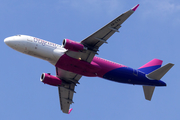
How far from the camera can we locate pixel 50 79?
52406 millimetres

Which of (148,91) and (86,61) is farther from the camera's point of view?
(148,91)

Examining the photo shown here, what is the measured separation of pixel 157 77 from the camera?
5212cm

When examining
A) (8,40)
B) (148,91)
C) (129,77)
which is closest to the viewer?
(8,40)

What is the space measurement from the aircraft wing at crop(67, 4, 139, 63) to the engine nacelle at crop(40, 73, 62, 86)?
8.15 meters

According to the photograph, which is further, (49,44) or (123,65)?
(123,65)

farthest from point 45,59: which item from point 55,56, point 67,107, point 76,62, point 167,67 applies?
point 167,67

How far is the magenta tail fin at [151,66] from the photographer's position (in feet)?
179

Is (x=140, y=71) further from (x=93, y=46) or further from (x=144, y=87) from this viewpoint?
(x=93, y=46)

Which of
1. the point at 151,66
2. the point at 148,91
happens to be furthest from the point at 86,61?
the point at 148,91

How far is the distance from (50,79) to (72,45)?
10742 millimetres

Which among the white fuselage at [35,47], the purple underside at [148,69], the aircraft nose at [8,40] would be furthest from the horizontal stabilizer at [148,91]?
the aircraft nose at [8,40]

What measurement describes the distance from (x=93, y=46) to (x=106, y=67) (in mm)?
4989

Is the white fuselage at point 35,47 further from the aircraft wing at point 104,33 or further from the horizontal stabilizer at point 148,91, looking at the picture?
the horizontal stabilizer at point 148,91

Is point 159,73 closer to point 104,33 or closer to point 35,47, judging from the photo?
point 104,33
